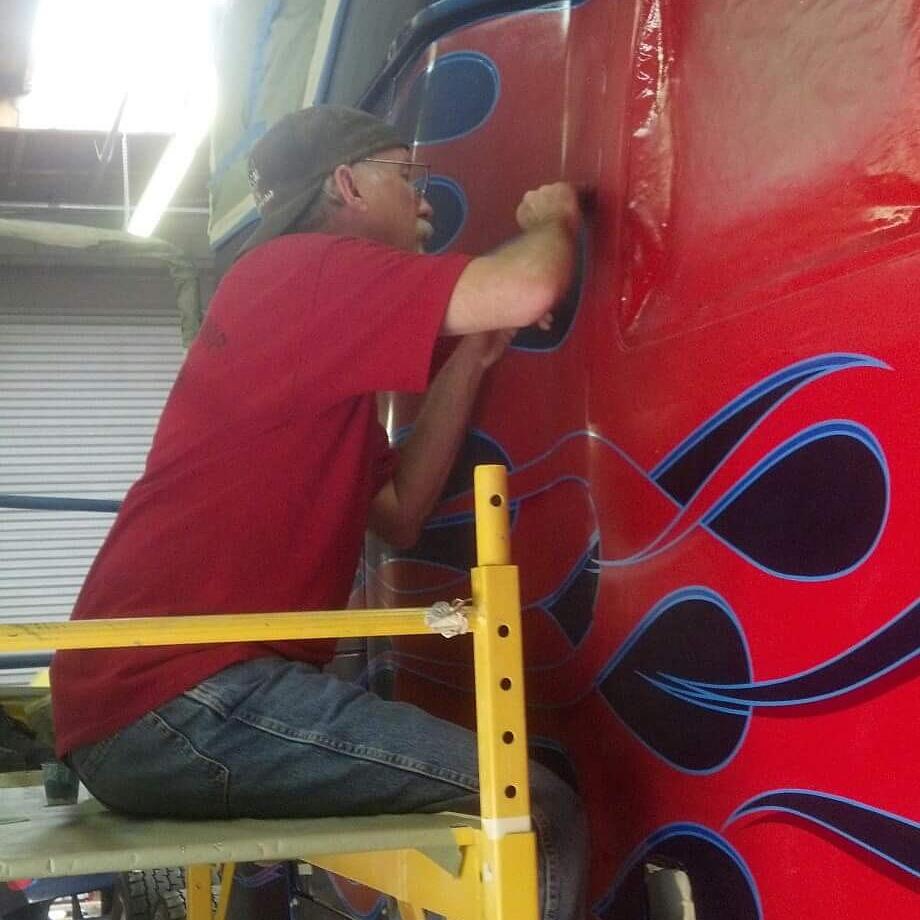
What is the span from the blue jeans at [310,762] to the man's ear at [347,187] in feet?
2.21

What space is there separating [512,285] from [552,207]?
200mm

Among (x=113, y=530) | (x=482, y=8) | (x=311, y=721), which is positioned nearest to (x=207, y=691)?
(x=311, y=721)

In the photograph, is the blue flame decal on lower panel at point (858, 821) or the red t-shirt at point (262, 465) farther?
the red t-shirt at point (262, 465)

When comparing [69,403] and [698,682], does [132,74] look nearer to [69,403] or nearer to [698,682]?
[69,403]

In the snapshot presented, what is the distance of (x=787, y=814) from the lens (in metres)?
1.01

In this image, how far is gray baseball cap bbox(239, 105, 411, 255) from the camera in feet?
5.01

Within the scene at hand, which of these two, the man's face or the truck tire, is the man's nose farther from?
the truck tire

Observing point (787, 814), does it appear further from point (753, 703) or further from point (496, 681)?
point (496, 681)

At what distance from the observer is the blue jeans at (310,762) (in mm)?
1132

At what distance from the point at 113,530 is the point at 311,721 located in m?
0.38

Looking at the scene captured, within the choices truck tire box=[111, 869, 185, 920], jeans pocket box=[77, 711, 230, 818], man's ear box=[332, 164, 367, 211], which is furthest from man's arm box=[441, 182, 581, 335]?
truck tire box=[111, 869, 185, 920]

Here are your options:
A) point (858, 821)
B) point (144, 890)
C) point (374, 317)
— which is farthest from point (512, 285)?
point (144, 890)

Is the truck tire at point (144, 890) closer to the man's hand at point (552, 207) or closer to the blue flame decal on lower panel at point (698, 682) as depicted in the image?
the blue flame decal on lower panel at point (698, 682)

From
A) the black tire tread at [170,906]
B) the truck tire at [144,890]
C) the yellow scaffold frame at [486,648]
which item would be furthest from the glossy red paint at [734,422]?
the truck tire at [144,890]
